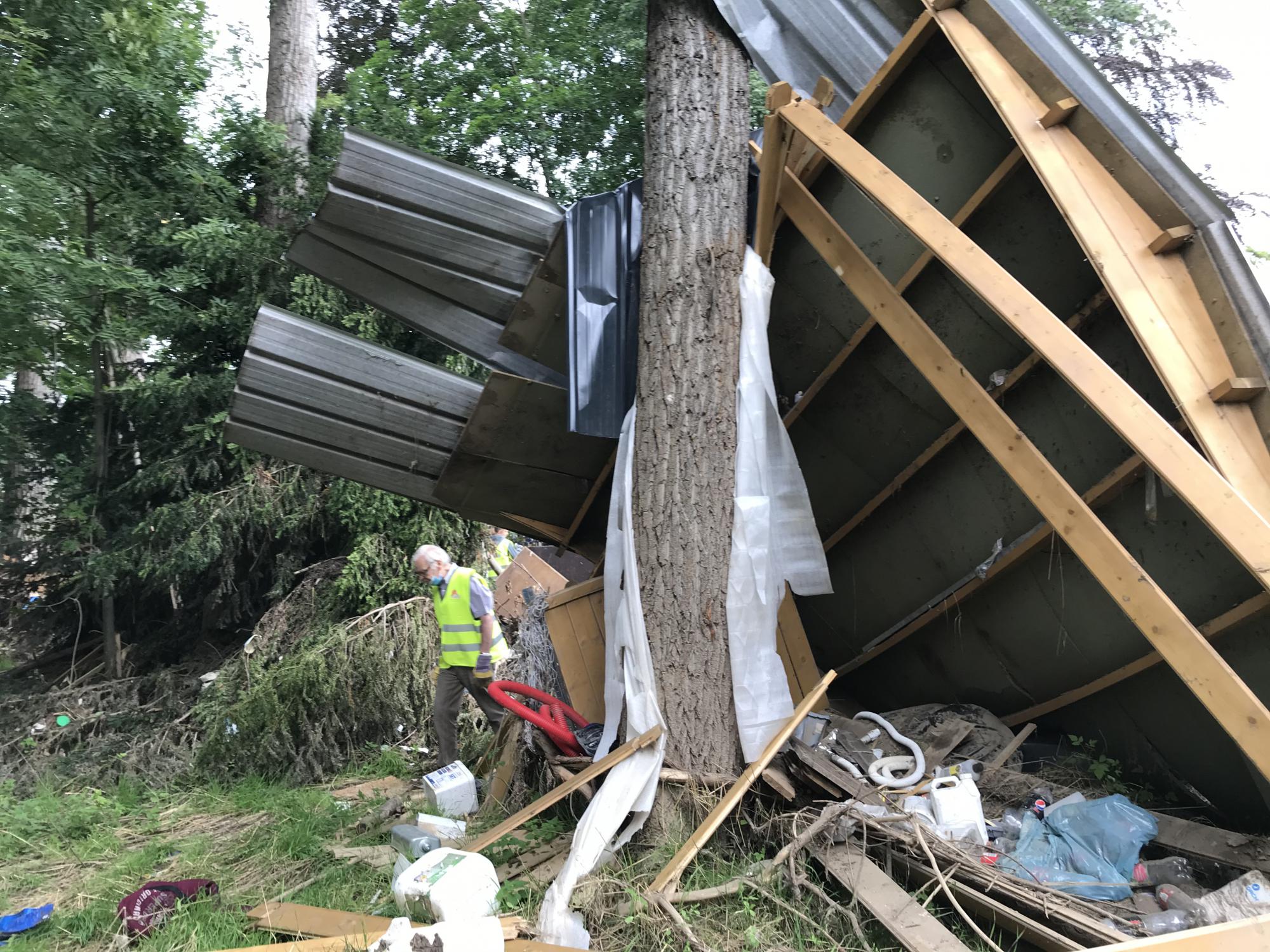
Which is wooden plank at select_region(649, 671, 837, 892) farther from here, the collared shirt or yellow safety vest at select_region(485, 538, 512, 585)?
yellow safety vest at select_region(485, 538, 512, 585)

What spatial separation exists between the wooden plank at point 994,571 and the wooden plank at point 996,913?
137cm

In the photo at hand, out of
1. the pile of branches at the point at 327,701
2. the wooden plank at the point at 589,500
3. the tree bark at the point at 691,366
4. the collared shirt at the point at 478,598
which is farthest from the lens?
the pile of branches at the point at 327,701

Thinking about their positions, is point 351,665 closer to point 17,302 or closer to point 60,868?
point 60,868

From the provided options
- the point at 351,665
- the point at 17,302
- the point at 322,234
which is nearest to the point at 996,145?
the point at 322,234

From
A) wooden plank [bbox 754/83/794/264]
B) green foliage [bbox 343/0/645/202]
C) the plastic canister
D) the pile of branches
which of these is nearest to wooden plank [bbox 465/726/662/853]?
the plastic canister

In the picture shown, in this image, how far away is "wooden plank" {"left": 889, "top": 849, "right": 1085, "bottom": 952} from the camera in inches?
106

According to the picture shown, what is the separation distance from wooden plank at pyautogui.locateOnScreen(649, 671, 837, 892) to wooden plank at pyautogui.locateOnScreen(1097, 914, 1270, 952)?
4.37ft

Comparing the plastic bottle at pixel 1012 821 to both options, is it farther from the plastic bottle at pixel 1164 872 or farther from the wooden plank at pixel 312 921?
the wooden plank at pixel 312 921

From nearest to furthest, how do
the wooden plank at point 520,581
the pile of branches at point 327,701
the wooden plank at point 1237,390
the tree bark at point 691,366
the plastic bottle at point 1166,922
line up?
the wooden plank at point 1237,390, the plastic bottle at point 1166,922, the tree bark at point 691,366, the pile of branches at point 327,701, the wooden plank at point 520,581

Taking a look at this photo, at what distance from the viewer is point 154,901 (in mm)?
3590

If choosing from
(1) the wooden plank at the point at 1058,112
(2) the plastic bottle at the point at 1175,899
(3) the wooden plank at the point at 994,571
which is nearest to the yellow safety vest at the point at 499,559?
(3) the wooden plank at the point at 994,571

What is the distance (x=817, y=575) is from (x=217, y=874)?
3224mm

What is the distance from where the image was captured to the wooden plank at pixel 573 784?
133 inches

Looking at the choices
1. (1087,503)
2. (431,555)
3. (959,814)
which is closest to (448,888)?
(959,814)
